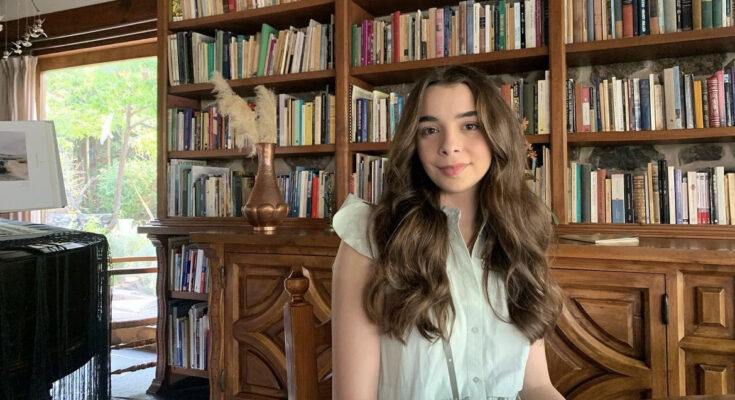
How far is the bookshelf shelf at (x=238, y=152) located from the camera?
263cm

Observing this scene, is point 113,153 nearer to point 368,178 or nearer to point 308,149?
point 308,149

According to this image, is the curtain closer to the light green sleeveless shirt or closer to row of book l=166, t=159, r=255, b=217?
row of book l=166, t=159, r=255, b=217

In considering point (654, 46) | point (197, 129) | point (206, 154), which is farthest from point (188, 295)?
point (654, 46)

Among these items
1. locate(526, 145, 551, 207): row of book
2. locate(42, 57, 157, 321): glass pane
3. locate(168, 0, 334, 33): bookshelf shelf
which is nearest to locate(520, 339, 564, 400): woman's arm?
locate(526, 145, 551, 207): row of book

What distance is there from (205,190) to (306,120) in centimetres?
74

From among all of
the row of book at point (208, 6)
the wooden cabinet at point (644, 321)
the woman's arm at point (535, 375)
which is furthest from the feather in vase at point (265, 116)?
the woman's arm at point (535, 375)

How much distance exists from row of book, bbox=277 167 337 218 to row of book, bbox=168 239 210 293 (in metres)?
0.63

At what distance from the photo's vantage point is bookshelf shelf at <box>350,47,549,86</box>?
226 centimetres

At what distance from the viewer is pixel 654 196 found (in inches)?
83.4

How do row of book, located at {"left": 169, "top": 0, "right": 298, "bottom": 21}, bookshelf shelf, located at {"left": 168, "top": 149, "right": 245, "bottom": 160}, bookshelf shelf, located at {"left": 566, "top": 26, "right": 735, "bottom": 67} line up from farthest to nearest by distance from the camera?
bookshelf shelf, located at {"left": 168, "top": 149, "right": 245, "bottom": 160} → row of book, located at {"left": 169, "top": 0, "right": 298, "bottom": 21} → bookshelf shelf, located at {"left": 566, "top": 26, "right": 735, "bottom": 67}

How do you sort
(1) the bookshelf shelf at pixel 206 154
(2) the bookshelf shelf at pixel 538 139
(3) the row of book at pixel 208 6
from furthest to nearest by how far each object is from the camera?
(1) the bookshelf shelf at pixel 206 154 < (3) the row of book at pixel 208 6 < (2) the bookshelf shelf at pixel 538 139

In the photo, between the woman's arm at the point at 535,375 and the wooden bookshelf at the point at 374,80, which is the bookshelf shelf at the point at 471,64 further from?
the woman's arm at the point at 535,375

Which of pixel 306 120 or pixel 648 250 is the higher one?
pixel 306 120

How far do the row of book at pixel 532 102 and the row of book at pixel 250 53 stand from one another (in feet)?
2.90
